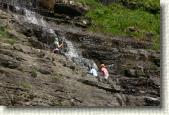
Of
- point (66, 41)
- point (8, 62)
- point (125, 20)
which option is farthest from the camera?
point (125, 20)

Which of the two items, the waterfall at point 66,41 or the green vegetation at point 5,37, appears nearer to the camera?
the green vegetation at point 5,37

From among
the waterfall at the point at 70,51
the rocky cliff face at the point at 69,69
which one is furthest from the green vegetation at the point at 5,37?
the waterfall at the point at 70,51

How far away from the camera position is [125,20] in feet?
21.8

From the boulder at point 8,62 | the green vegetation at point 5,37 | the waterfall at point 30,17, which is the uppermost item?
the waterfall at point 30,17

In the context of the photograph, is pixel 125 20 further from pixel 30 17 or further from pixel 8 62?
pixel 8 62

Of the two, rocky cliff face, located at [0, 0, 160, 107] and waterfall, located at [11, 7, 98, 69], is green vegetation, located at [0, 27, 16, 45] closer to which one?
rocky cliff face, located at [0, 0, 160, 107]

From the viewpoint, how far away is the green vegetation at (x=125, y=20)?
6.59 metres

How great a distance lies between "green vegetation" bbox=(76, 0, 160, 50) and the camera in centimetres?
659

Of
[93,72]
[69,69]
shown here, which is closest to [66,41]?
[69,69]

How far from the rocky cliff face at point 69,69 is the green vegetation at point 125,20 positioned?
0.32 feet

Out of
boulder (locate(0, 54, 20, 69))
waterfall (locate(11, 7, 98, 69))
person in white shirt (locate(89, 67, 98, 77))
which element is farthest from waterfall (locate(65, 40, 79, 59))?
boulder (locate(0, 54, 20, 69))

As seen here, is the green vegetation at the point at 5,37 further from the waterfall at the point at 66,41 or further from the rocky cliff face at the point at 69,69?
the waterfall at the point at 66,41

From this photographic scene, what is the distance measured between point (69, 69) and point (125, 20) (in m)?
0.93

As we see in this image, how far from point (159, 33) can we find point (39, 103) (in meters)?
1.70
